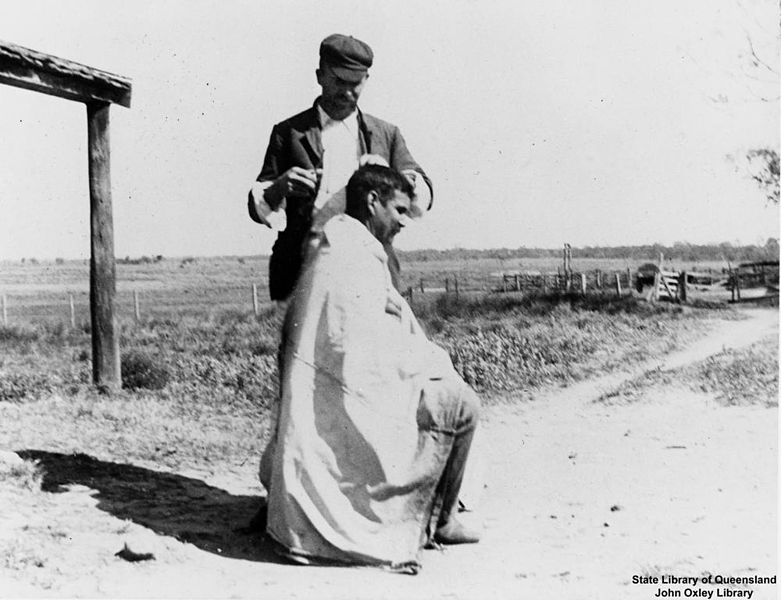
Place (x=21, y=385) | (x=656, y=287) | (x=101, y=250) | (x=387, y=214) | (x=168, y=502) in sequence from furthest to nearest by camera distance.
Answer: (x=656, y=287) → (x=21, y=385) → (x=101, y=250) → (x=168, y=502) → (x=387, y=214)

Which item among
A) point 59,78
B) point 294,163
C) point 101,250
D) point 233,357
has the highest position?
point 59,78

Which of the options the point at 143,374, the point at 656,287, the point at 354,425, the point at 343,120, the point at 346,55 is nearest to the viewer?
the point at 354,425

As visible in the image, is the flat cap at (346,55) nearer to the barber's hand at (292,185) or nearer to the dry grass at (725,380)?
the barber's hand at (292,185)

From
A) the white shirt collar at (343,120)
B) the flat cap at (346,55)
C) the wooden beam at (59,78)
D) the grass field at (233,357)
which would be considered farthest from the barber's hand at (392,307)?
the wooden beam at (59,78)

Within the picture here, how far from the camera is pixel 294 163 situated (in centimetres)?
408

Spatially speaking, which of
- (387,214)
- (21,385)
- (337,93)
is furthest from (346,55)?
(21,385)

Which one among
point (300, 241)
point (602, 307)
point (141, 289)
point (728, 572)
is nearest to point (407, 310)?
point (300, 241)

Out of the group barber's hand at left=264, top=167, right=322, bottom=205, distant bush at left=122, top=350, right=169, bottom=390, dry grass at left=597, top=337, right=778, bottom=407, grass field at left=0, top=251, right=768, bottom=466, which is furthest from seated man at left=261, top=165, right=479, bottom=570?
distant bush at left=122, top=350, right=169, bottom=390

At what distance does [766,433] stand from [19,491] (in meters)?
5.30

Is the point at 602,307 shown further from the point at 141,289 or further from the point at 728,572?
the point at 141,289

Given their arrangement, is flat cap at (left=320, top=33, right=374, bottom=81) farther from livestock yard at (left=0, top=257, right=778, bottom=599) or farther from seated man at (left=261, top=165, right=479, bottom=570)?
livestock yard at (left=0, top=257, right=778, bottom=599)

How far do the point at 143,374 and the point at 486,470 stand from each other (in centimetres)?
513

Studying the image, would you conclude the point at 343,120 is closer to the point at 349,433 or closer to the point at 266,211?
the point at 266,211

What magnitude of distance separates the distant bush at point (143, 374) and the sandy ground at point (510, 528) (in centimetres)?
312
